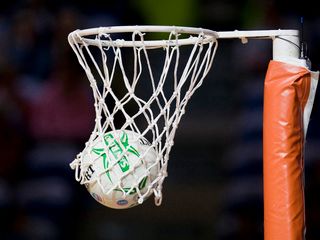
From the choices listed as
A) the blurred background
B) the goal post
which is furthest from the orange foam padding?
the blurred background

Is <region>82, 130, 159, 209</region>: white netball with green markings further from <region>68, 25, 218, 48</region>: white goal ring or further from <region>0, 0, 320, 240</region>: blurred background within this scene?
<region>0, 0, 320, 240</region>: blurred background

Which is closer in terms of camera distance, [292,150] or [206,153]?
[292,150]

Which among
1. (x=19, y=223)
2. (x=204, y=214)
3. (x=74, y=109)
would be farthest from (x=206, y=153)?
(x=19, y=223)

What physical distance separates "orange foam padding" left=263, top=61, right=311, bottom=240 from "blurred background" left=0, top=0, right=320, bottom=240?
203 cm

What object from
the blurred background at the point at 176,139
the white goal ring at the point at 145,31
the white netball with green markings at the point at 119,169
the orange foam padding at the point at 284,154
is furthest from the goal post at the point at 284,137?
the blurred background at the point at 176,139

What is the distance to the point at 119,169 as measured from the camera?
10.1ft

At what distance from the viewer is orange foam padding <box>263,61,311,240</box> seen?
3.06 metres

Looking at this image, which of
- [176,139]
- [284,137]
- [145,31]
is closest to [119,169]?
[145,31]

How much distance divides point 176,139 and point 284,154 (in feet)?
9.20

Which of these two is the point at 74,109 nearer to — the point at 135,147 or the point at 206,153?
the point at 206,153

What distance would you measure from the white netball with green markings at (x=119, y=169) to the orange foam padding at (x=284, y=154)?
45cm

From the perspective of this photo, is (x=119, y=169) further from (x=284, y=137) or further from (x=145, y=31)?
(x=284, y=137)

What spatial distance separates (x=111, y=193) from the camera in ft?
10.1

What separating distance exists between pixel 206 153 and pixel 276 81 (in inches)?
107
